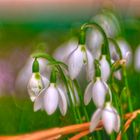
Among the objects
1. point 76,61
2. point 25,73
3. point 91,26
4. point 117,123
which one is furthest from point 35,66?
point 117,123

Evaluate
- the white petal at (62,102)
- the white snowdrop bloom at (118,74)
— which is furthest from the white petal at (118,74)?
the white petal at (62,102)

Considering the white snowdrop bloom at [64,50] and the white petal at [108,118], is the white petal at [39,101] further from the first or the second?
the white petal at [108,118]

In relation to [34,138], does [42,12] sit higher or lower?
higher

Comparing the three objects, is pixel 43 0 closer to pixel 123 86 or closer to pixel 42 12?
pixel 42 12

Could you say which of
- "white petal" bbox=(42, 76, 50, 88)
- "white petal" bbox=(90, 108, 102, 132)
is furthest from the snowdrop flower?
"white petal" bbox=(42, 76, 50, 88)

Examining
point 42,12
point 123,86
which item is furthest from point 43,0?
point 123,86
